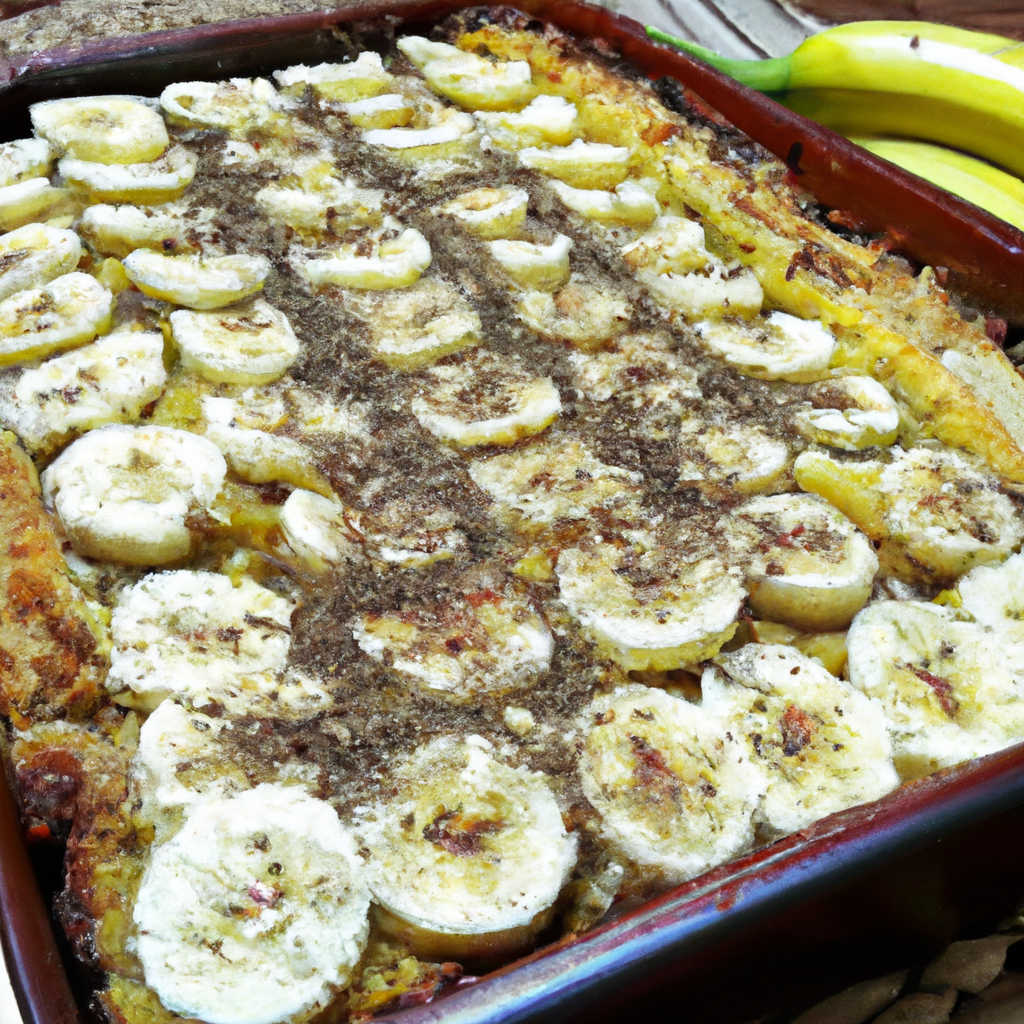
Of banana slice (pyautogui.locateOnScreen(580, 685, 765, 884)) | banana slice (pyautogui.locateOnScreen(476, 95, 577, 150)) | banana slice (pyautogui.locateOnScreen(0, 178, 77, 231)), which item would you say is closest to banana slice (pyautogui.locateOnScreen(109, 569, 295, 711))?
banana slice (pyautogui.locateOnScreen(580, 685, 765, 884))

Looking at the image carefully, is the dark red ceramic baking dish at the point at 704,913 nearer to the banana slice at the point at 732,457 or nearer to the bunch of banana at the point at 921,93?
the banana slice at the point at 732,457

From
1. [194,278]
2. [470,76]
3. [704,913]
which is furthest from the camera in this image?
[470,76]

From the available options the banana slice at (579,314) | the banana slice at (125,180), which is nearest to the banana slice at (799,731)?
the banana slice at (579,314)

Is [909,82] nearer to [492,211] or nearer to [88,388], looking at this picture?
[492,211]

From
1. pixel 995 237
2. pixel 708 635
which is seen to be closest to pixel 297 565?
pixel 708 635

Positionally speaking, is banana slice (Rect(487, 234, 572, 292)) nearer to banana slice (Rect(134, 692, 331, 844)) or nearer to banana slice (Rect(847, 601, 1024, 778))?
banana slice (Rect(847, 601, 1024, 778))

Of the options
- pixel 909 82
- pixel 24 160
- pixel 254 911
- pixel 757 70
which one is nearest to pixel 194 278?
pixel 24 160
